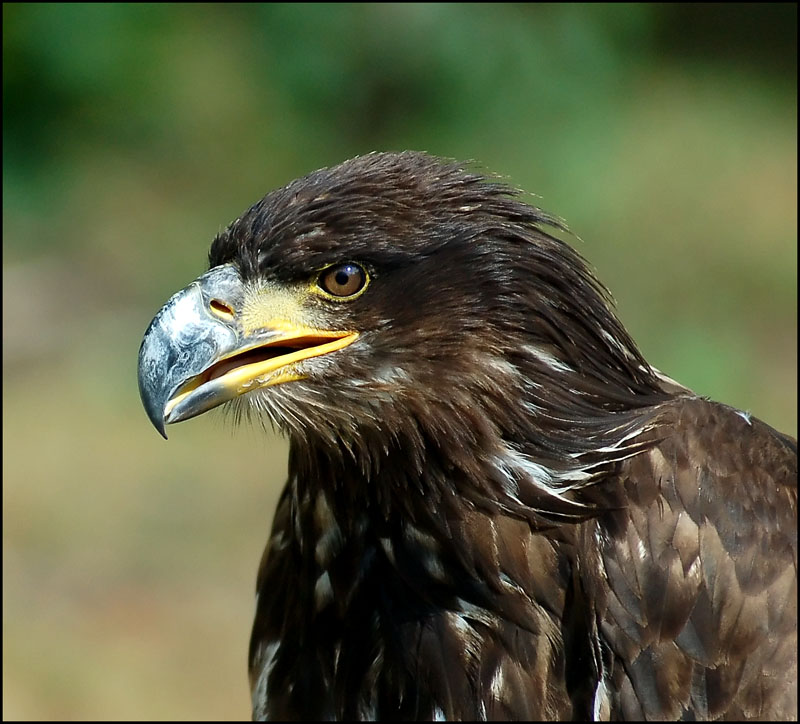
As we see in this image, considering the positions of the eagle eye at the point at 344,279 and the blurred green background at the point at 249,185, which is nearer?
the eagle eye at the point at 344,279

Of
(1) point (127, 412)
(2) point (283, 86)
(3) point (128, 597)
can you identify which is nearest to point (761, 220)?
(2) point (283, 86)

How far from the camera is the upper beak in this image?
8.83 feet

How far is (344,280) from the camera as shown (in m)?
2.79

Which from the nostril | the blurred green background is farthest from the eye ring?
the blurred green background

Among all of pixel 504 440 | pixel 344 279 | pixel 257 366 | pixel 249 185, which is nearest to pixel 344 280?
pixel 344 279

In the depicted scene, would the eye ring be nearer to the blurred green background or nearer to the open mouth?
the open mouth

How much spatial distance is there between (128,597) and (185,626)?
43 cm

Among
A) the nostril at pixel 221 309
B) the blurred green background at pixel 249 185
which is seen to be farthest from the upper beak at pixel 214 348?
the blurred green background at pixel 249 185

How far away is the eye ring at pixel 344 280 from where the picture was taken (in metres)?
2.78

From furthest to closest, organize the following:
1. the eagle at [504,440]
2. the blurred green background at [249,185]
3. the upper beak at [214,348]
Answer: the blurred green background at [249,185], the eagle at [504,440], the upper beak at [214,348]

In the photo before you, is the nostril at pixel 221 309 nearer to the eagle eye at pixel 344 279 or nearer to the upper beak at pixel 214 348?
the upper beak at pixel 214 348

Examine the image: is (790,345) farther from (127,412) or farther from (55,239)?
(55,239)

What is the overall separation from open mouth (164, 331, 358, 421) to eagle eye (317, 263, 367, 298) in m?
0.09

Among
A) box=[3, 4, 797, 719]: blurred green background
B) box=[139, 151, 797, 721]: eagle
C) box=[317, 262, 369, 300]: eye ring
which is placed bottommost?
box=[139, 151, 797, 721]: eagle
